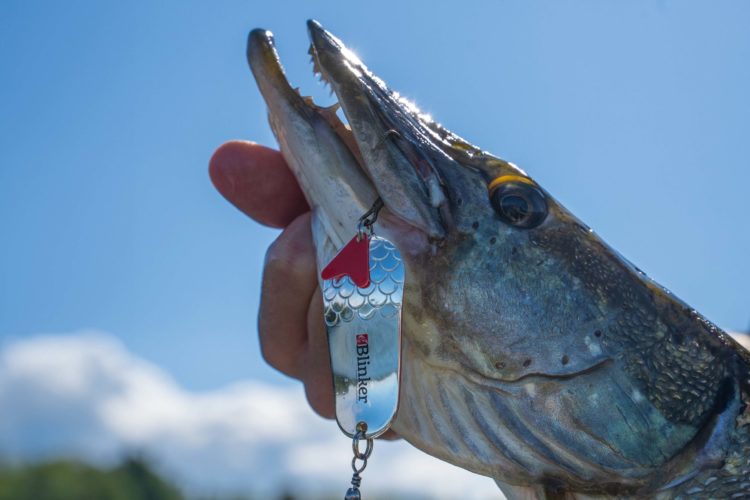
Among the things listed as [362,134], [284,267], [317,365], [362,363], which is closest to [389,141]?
[362,134]

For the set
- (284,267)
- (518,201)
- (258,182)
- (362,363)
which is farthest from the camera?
(258,182)

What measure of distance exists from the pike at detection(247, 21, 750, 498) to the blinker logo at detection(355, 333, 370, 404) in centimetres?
26

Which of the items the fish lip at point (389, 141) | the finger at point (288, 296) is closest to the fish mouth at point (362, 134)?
the fish lip at point (389, 141)

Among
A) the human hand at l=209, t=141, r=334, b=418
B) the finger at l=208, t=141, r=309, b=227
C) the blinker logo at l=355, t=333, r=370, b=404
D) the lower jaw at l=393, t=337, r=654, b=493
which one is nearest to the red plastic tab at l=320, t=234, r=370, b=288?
the blinker logo at l=355, t=333, r=370, b=404

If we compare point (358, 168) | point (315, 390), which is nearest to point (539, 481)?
point (315, 390)

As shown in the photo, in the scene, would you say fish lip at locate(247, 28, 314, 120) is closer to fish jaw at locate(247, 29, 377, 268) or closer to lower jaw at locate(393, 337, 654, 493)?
fish jaw at locate(247, 29, 377, 268)

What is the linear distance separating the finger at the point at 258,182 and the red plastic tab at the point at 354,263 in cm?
59

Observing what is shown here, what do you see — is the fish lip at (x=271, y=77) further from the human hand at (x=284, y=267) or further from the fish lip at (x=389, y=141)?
the human hand at (x=284, y=267)

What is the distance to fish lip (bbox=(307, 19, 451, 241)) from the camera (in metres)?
2.36

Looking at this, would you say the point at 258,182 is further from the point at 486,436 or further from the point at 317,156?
the point at 486,436

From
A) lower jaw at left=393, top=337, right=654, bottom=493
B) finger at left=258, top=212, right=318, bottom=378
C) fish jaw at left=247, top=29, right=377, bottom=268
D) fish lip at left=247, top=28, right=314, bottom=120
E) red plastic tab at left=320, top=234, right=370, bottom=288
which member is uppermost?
fish lip at left=247, top=28, right=314, bottom=120

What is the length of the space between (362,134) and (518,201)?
0.46 m

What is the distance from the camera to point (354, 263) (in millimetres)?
2209

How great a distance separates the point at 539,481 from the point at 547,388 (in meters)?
0.25
